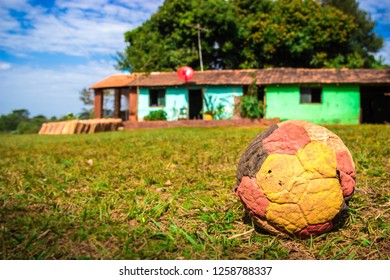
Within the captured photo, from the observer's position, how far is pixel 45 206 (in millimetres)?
3275

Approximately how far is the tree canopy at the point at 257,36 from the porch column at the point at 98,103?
3.33m

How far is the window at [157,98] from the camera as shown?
20.7 meters

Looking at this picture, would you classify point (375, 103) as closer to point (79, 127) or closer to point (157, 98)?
point (157, 98)

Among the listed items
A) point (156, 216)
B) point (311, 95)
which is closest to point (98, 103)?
point (311, 95)

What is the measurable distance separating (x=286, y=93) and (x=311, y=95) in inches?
57.2

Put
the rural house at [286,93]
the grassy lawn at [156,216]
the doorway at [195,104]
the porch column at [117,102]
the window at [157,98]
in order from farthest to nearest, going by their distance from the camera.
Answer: the porch column at [117,102]
the doorway at [195,104]
the window at [157,98]
the rural house at [286,93]
the grassy lawn at [156,216]

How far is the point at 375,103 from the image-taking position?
19766mm

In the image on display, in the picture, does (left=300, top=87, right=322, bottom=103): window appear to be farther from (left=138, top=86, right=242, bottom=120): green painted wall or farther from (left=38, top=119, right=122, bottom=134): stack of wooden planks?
(left=38, top=119, right=122, bottom=134): stack of wooden planks

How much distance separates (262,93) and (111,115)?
12040 mm

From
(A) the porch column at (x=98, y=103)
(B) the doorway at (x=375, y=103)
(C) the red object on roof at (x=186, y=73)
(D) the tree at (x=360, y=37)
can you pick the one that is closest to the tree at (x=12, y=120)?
(A) the porch column at (x=98, y=103)

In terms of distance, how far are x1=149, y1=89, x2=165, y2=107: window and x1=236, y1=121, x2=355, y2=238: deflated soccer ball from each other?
1841cm

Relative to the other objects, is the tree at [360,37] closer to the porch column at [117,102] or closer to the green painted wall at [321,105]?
the green painted wall at [321,105]

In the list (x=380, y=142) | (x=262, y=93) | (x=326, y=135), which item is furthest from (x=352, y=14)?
(x=326, y=135)
